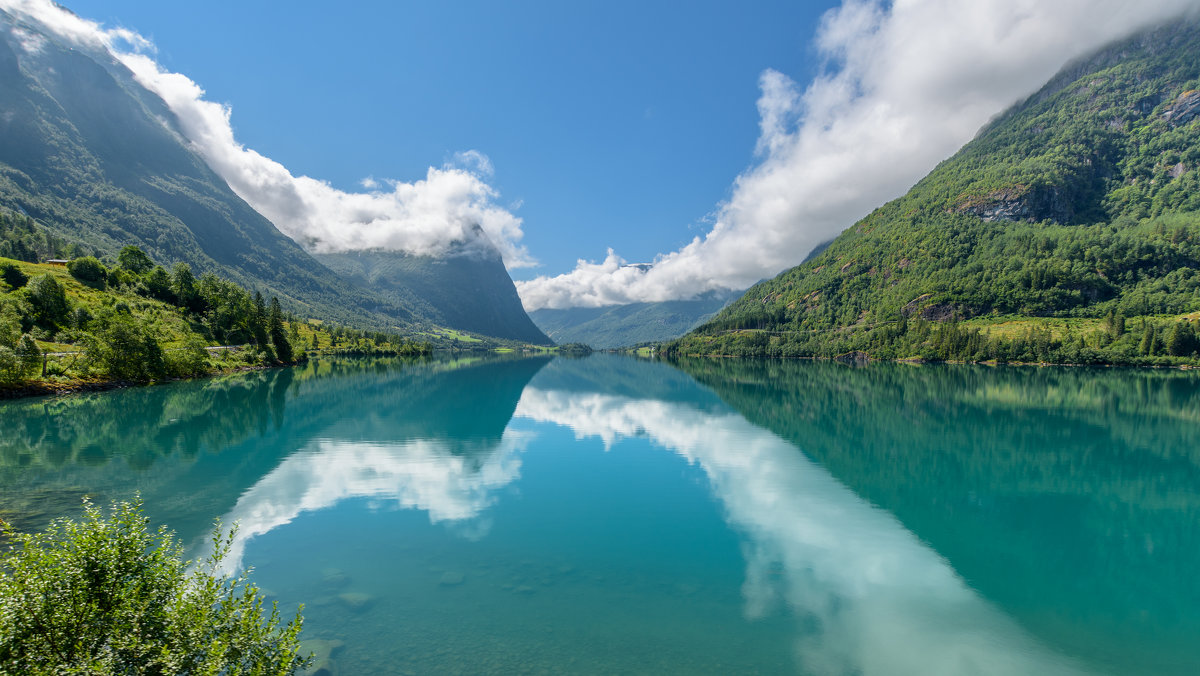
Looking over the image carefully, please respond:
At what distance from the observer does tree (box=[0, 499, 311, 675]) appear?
279 inches

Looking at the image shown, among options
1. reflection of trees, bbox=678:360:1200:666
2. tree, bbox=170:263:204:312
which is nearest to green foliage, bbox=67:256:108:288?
tree, bbox=170:263:204:312

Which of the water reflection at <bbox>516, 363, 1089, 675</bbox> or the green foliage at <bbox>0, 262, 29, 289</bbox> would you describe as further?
the green foliage at <bbox>0, 262, 29, 289</bbox>

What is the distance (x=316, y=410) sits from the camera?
2203 inches

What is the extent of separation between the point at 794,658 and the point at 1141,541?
21.6 meters

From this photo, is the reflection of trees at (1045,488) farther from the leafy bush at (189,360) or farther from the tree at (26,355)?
the leafy bush at (189,360)

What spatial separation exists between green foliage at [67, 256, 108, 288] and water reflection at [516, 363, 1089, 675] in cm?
13002

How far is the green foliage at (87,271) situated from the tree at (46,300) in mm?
27424

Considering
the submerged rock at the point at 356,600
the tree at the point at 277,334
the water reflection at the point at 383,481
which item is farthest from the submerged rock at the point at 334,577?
the tree at the point at 277,334

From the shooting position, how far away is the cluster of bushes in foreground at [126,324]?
60.9 meters

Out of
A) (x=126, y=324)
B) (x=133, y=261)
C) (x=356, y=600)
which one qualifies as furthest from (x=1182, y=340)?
(x=133, y=261)

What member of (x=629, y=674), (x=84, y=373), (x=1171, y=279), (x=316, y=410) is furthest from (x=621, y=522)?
(x=1171, y=279)

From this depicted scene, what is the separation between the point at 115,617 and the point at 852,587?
20405mm

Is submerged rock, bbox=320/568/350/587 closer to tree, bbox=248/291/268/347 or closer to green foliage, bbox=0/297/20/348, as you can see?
green foliage, bbox=0/297/20/348

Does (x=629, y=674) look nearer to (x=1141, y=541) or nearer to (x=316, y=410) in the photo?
(x=1141, y=541)
